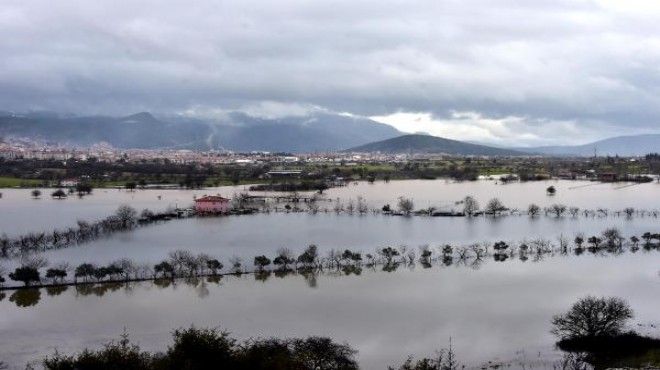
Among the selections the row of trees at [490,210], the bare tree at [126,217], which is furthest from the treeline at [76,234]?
the row of trees at [490,210]

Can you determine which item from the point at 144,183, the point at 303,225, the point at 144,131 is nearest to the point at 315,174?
the point at 144,183

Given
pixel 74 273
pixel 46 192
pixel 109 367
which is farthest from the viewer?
pixel 46 192

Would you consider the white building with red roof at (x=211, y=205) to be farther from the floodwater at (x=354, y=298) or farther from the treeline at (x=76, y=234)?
the floodwater at (x=354, y=298)

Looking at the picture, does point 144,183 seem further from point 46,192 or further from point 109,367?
point 109,367

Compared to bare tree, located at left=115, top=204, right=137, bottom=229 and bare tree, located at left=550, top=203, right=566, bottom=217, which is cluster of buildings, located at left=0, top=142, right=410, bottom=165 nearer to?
bare tree, located at left=550, top=203, right=566, bottom=217

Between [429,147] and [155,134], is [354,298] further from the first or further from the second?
[155,134]

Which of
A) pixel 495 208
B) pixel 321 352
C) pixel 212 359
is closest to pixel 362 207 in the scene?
pixel 495 208

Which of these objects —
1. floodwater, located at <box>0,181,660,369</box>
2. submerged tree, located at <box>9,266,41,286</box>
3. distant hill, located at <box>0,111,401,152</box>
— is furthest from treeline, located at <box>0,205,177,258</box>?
distant hill, located at <box>0,111,401,152</box>
